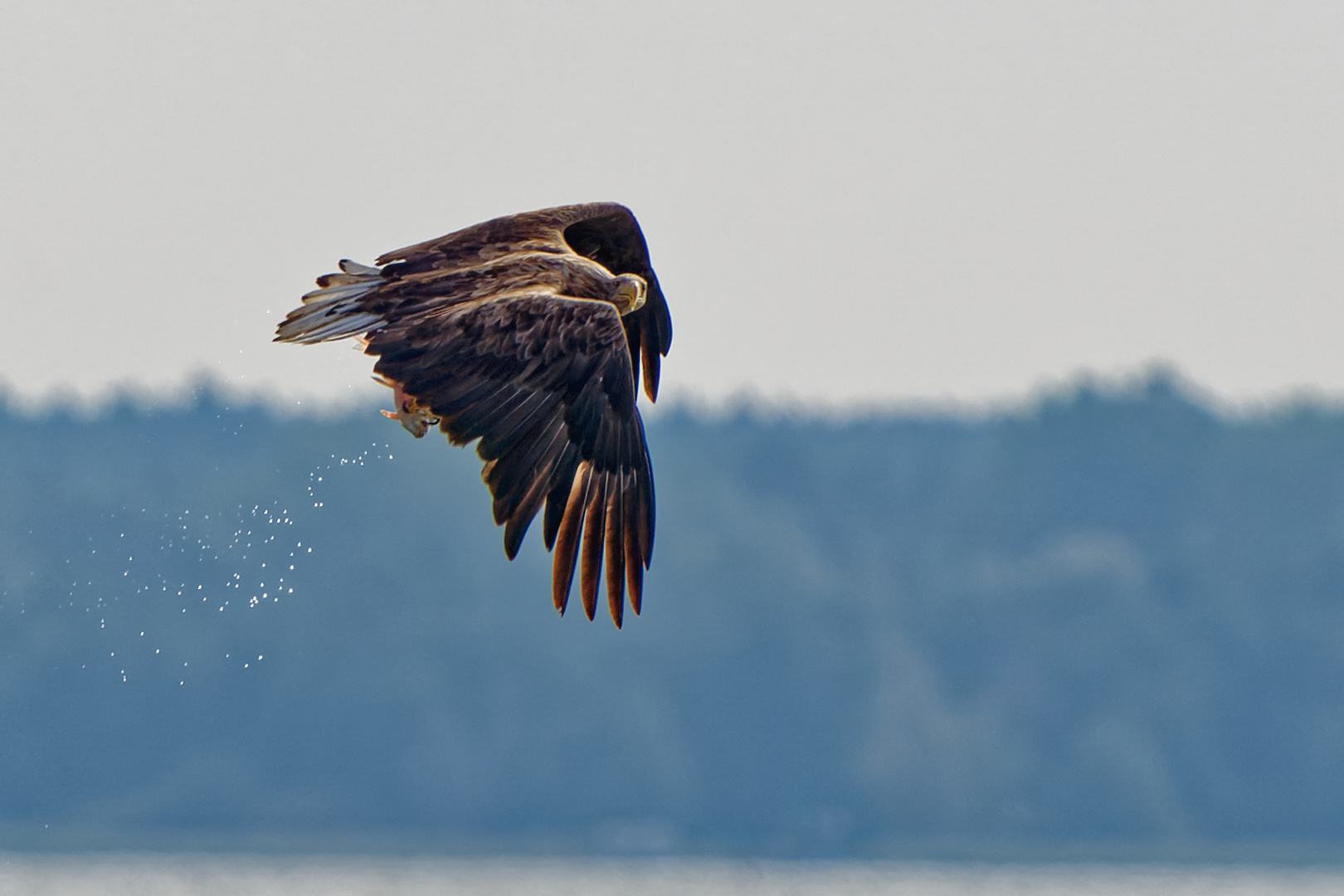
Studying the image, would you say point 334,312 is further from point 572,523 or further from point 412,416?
point 572,523

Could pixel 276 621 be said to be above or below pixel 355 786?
above

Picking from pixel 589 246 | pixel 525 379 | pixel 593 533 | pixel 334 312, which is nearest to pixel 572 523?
pixel 593 533

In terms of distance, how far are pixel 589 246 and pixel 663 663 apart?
6837cm

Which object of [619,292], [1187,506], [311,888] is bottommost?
[311,888]

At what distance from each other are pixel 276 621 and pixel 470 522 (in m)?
7.12

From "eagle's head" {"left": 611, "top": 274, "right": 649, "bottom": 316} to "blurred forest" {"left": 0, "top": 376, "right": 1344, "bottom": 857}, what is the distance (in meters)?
59.2

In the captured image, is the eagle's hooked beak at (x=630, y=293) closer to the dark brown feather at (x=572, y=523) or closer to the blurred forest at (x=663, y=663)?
the dark brown feather at (x=572, y=523)

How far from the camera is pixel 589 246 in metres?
13.2

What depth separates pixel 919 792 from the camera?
76438 mm

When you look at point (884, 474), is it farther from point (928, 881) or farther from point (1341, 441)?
point (928, 881)

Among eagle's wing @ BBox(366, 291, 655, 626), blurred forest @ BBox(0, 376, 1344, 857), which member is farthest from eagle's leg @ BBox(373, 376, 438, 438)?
blurred forest @ BBox(0, 376, 1344, 857)

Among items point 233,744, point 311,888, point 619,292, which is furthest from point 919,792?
point 619,292

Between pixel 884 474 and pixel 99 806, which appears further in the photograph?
pixel 884 474

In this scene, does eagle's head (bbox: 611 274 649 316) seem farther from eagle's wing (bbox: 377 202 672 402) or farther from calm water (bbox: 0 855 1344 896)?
calm water (bbox: 0 855 1344 896)
